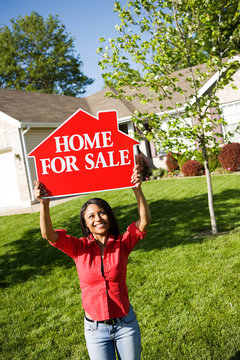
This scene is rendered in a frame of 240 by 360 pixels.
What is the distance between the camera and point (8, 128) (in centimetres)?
1309

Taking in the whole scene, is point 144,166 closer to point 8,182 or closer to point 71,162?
point 8,182

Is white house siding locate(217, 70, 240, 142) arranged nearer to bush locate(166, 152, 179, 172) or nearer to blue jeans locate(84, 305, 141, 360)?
bush locate(166, 152, 179, 172)

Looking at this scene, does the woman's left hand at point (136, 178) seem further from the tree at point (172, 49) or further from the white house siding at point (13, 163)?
the white house siding at point (13, 163)

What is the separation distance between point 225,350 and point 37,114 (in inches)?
522

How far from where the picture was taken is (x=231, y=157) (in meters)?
13.0

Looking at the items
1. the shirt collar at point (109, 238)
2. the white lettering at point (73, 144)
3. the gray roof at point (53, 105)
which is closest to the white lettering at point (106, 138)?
the white lettering at point (73, 144)

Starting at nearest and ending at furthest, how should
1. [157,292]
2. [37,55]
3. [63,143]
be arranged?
[63,143] < [157,292] < [37,55]

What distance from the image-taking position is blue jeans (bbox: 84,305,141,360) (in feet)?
6.84

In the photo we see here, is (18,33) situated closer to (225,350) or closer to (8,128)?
(8,128)

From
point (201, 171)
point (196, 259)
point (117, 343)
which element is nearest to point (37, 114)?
point (201, 171)

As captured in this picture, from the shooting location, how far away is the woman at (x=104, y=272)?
2.10m

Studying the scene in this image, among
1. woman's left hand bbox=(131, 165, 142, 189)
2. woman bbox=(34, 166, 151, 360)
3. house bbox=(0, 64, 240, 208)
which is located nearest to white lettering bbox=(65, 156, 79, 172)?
woman bbox=(34, 166, 151, 360)

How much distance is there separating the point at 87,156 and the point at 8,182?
1210cm

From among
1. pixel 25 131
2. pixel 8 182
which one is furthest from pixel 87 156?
pixel 8 182
